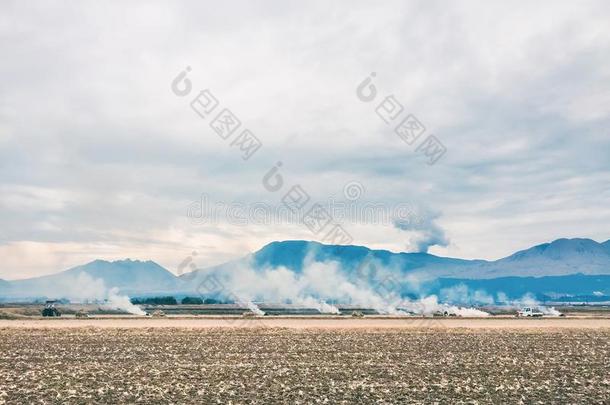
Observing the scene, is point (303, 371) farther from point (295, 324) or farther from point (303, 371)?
point (295, 324)

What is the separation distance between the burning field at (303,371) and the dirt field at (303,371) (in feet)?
0.20

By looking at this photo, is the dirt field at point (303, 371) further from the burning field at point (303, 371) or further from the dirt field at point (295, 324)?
the dirt field at point (295, 324)

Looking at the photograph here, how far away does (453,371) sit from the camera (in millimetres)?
39344

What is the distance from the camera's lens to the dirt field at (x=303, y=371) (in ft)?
101

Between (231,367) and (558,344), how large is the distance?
109 feet

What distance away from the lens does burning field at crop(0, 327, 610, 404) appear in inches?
1212

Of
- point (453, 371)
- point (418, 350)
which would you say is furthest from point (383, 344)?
point (453, 371)

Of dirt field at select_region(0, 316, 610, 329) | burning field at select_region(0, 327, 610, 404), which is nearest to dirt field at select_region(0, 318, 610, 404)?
burning field at select_region(0, 327, 610, 404)

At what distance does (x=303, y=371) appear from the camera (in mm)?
39031

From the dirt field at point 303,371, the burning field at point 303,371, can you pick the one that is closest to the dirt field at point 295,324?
the dirt field at point 303,371

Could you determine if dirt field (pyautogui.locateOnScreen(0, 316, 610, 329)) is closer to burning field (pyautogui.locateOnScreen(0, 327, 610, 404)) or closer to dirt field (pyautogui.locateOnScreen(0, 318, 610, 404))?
dirt field (pyautogui.locateOnScreen(0, 318, 610, 404))

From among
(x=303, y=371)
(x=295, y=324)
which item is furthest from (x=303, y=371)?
(x=295, y=324)

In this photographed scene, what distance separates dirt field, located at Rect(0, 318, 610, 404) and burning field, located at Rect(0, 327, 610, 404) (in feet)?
0.20

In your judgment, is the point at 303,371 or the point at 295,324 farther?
the point at 295,324
